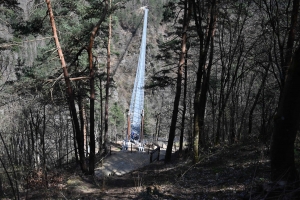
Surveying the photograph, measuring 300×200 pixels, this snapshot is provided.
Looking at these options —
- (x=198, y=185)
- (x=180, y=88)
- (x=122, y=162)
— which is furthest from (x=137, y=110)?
(x=198, y=185)

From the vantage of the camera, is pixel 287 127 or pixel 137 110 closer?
pixel 287 127

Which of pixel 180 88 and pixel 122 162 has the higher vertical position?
pixel 180 88

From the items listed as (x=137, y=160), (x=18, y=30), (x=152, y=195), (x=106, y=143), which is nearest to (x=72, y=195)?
(x=152, y=195)

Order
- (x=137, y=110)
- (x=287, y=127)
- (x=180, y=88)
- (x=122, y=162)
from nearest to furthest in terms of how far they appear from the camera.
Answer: (x=287, y=127)
(x=180, y=88)
(x=122, y=162)
(x=137, y=110)

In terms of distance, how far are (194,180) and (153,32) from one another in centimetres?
8328

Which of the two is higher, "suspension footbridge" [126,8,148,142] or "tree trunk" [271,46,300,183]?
"tree trunk" [271,46,300,183]

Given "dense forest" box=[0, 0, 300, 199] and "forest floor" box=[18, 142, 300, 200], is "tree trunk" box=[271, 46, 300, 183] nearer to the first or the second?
"dense forest" box=[0, 0, 300, 199]

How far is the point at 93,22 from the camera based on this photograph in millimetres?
13883

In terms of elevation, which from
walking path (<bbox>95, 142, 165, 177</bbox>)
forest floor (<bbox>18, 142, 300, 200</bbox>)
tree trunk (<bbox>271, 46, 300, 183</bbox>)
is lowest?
walking path (<bbox>95, 142, 165, 177</bbox>)

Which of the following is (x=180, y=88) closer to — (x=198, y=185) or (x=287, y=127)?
(x=198, y=185)

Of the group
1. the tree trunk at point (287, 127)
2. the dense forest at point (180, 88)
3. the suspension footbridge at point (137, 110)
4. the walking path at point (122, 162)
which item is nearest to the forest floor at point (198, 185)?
the dense forest at point (180, 88)

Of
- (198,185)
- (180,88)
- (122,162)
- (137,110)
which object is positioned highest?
(180,88)

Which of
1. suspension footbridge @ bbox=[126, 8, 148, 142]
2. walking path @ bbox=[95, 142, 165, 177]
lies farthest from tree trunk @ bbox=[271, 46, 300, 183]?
suspension footbridge @ bbox=[126, 8, 148, 142]

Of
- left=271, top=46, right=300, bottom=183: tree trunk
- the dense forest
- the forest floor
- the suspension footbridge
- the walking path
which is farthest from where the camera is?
the suspension footbridge
